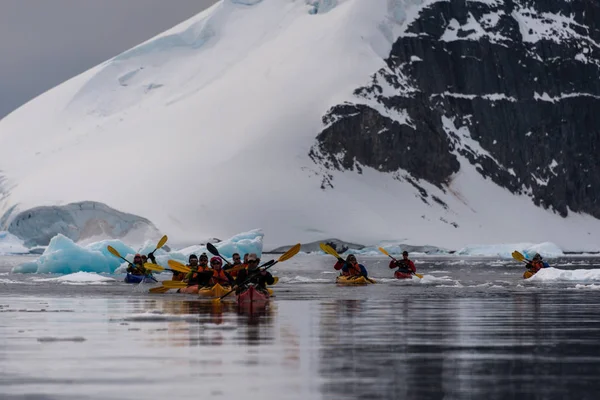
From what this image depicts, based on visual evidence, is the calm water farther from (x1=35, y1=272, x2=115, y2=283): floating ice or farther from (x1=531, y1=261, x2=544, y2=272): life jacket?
(x1=531, y1=261, x2=544, y2=272): life jacket

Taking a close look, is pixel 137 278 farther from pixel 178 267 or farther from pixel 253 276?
pixel 253 276

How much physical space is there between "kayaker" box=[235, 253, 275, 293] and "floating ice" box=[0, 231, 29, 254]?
12054 centimetres

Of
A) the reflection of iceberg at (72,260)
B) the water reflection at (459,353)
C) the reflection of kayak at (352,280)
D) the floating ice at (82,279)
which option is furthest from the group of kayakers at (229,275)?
the reflection of iceberg at (72,260)

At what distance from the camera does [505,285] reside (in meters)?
49.2

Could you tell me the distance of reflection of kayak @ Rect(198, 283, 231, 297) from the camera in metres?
37.5

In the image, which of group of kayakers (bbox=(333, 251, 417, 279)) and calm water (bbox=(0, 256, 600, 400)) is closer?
calm water (bbox=(0, 256, 600, 400))

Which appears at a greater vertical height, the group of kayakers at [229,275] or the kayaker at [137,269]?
the kayaker at [137,269]

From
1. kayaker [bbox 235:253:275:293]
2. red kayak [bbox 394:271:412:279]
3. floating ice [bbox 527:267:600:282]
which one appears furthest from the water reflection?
red kayak [bbox 394:271:412:279]

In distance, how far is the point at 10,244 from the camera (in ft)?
512

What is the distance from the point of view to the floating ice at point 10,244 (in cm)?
15175

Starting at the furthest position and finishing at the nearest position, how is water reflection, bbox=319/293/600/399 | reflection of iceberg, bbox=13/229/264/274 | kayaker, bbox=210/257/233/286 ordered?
reflection of iceberg, bbox=13/229/264/274
kayaker, bbox=210/257/233/286
water reflection, bbox=319/293/600/399

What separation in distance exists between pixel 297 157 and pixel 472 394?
17312 centimetres

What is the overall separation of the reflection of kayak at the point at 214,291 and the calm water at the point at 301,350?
3616mm

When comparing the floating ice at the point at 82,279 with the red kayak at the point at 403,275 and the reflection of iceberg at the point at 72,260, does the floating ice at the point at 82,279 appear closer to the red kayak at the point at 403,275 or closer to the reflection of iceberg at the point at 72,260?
the reflection of iceberg at the point at 72,260
